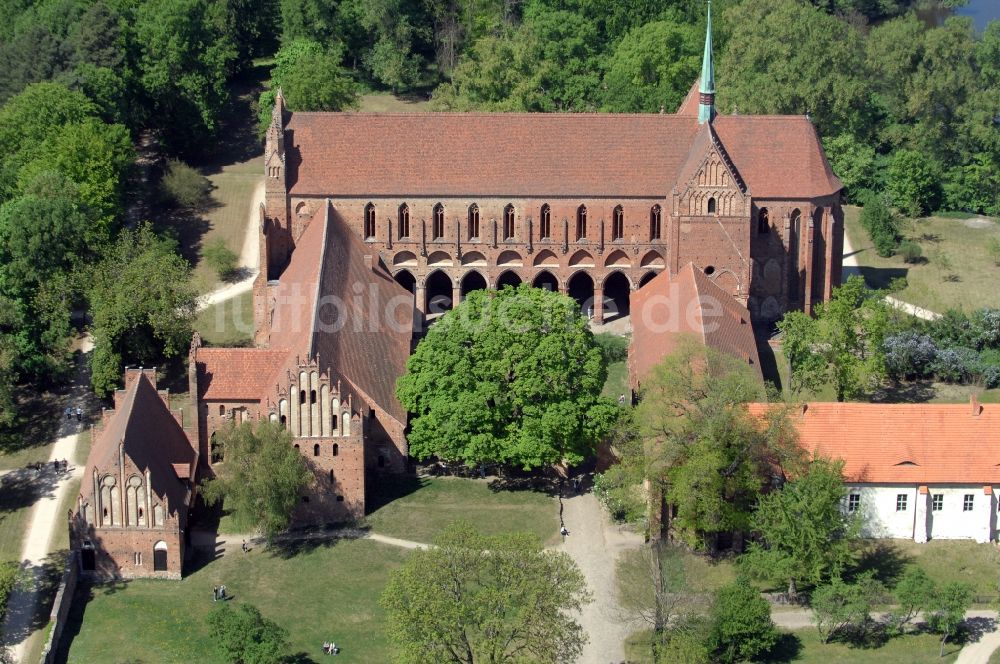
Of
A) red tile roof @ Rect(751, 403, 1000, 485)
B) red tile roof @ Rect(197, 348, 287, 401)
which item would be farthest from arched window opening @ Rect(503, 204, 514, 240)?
red tile roof @ Rect(751, 403, 1000, 485)

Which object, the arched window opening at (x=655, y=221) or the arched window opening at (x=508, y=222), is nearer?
the arched window opening at (x=655, y=221)

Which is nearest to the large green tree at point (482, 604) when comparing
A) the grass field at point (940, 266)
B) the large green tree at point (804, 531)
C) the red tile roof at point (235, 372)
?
the large green tree at point (804, 531)

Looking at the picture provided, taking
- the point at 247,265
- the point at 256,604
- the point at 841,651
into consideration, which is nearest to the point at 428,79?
the point at 247,265

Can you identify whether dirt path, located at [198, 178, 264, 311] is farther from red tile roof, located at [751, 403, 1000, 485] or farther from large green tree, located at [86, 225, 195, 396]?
red tile roof, located at [751, 403, 1000, 485]

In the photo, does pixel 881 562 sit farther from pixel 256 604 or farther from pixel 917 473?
pixel 256 604

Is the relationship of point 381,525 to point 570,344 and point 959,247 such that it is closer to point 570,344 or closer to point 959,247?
point 570,344

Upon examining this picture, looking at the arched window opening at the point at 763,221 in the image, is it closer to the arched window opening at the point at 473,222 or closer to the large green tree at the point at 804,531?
the arched window opening at the point at 473,222

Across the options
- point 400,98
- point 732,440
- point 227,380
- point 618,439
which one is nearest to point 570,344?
point 618,439
